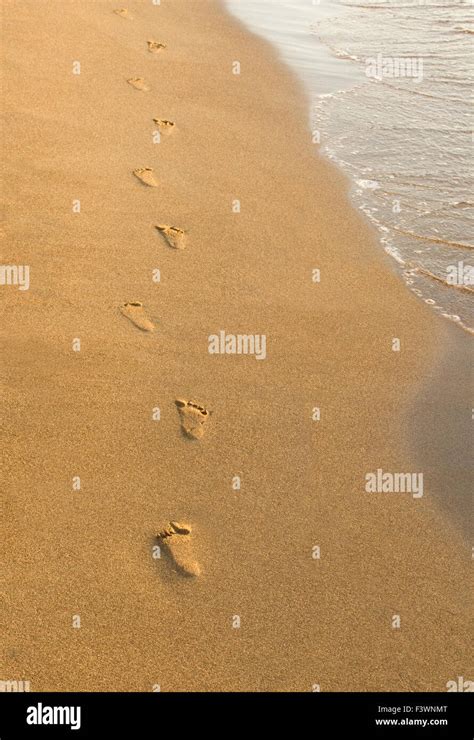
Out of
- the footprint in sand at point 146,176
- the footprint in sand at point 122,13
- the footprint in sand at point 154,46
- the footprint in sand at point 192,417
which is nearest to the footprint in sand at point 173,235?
the footprint in sand at point 146,176

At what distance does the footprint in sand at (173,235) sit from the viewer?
5773mm

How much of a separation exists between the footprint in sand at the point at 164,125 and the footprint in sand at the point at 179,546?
5101 mm

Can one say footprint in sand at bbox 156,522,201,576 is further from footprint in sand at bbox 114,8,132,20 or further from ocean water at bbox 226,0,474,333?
footprint in sand at bbox 114,8,132,20

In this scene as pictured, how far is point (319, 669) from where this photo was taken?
311cm

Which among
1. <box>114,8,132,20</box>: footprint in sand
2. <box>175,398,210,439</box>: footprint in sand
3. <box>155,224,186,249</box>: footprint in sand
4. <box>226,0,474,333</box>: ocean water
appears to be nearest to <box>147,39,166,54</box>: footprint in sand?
<box>114,8,132,20</box>: footprint in sand

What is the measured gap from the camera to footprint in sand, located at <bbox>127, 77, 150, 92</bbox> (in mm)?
8234

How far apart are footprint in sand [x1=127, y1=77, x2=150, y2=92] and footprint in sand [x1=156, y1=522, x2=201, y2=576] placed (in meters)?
6.25

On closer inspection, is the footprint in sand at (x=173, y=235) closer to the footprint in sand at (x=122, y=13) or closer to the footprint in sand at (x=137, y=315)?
the footprint in sand at (x=137, y=315)

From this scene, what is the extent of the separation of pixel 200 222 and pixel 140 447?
278 centimetres

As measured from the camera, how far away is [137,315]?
492cm

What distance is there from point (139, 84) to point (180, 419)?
557 centimetres

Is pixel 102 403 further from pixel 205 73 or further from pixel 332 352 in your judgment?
pixel 205 73

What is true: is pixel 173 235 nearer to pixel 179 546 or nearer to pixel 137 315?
pixel 137 315
